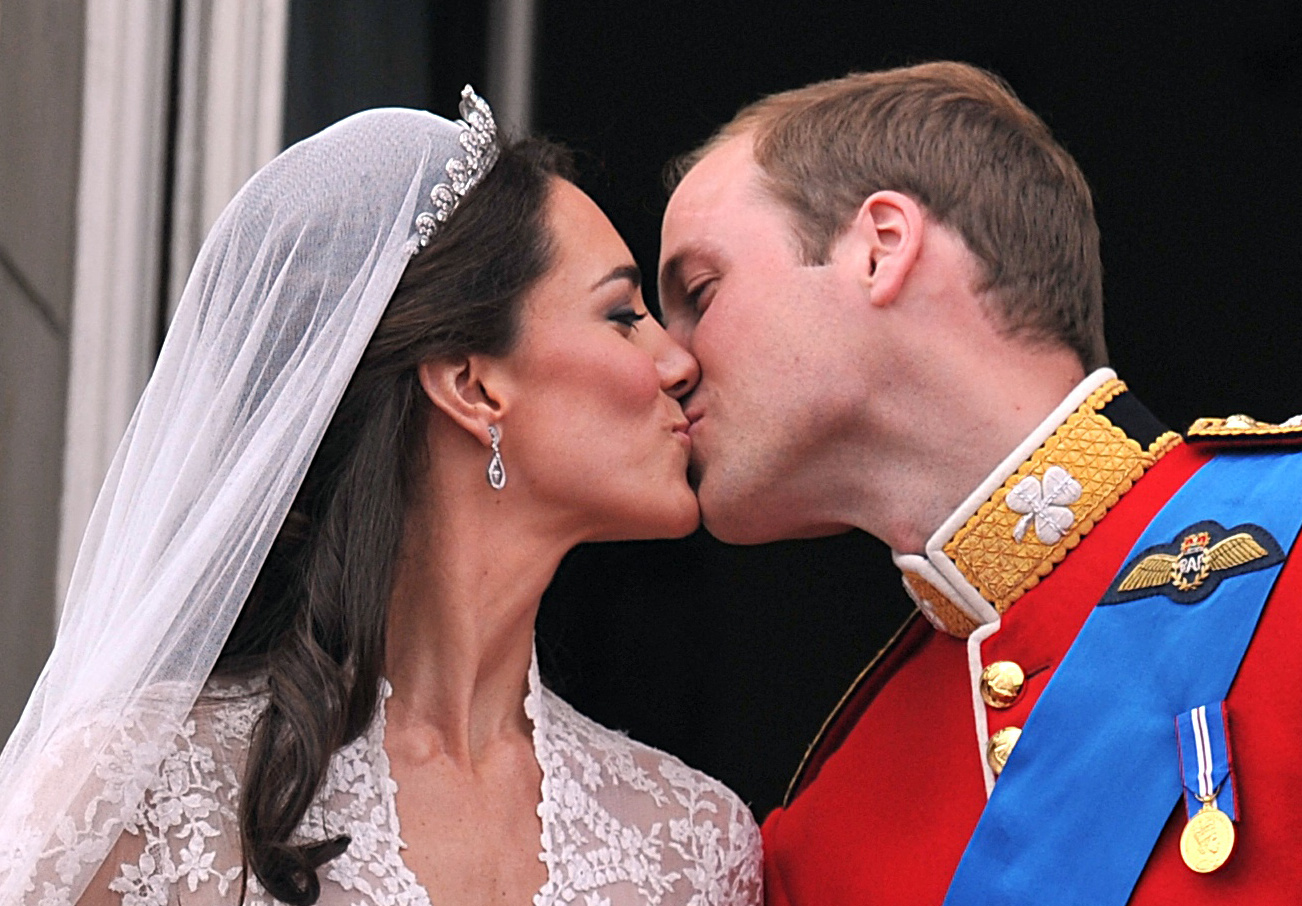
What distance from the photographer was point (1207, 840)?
1.83 m

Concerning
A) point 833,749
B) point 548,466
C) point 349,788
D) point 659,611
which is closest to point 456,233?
point 548,466

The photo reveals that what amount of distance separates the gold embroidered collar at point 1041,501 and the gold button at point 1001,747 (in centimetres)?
19

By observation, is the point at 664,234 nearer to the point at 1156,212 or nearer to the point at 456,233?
the point at 456,233

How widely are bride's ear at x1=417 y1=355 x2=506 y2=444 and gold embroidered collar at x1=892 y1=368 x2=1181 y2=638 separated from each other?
1.80 feet

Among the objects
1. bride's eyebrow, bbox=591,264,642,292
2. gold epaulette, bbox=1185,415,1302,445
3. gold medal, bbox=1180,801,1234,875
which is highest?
gold epaulette, bbox=1185,415,1302,445

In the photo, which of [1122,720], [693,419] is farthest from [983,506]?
[693,419]

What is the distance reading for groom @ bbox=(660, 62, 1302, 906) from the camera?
191cm

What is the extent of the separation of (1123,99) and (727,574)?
1.08 m

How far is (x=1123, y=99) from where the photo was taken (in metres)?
3.30

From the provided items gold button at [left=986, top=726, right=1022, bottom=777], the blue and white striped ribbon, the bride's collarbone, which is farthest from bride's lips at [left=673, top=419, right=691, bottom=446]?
the blue and white striped ribbon

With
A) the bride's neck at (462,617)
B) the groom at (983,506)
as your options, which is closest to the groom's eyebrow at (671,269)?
the groom at (983,506)

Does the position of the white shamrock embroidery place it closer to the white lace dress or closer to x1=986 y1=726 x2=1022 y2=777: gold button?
x1=986 y1=726 x2=1022 y2=777: gold button

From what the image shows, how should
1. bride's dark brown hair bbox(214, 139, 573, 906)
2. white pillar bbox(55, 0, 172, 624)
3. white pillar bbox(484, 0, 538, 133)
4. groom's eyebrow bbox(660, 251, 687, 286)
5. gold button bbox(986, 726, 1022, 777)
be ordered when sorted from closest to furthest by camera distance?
1. gold button bbox(986, 726, 1022, 777)
2. bride's dark brown hair bbox(214, 139, 573, 906)
3. groom's eyebrow bbox(660, 251, 687, 286)
4. white pillar bbox(55, 0, 172, 624)
5. white pillar bbox(484, 0, 538, 133)

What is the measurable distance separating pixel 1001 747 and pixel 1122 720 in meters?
0.14
